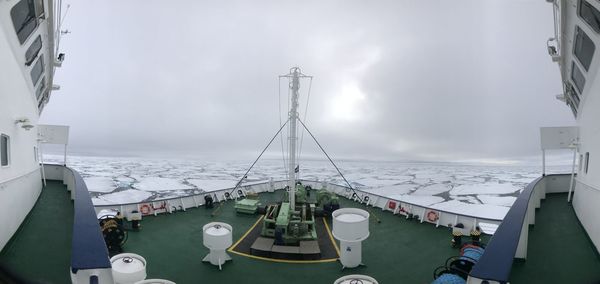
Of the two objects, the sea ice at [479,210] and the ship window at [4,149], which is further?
the sea ice at [479,210]

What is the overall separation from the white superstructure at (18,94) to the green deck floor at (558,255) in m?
8.40

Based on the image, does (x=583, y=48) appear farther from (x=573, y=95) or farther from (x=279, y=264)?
(x=279, y=264)

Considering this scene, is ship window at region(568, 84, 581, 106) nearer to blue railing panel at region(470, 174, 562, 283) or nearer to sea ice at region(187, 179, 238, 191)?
blue railing panel at region(470, 174, 562, 283)

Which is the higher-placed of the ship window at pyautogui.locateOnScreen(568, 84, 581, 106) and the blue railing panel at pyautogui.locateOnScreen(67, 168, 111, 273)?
the ship window at pyautogui.locateOnScreen(568, 84, 581, 106)

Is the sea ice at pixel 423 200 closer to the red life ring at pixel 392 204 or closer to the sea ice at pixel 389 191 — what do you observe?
the sea ice at pixel 389 191

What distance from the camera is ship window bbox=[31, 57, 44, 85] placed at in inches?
266

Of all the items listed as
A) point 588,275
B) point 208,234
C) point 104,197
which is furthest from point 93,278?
point 104,197

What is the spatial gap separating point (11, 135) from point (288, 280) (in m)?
5.80

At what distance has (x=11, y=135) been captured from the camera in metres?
5.05

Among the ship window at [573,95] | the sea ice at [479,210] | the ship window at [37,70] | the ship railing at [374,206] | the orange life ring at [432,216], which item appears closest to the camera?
the ship window at [37,70]

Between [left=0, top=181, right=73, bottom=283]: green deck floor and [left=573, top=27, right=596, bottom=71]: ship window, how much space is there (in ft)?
29.5

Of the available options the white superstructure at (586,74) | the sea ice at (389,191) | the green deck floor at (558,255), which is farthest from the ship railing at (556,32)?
the sea ice at (389,191)

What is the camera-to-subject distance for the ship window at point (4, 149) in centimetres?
463

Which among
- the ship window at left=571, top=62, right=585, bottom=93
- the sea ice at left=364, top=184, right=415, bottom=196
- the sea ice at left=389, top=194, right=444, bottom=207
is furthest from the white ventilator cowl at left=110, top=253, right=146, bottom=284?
the sea ice at left=364, top=184, right=415, bottom=196
